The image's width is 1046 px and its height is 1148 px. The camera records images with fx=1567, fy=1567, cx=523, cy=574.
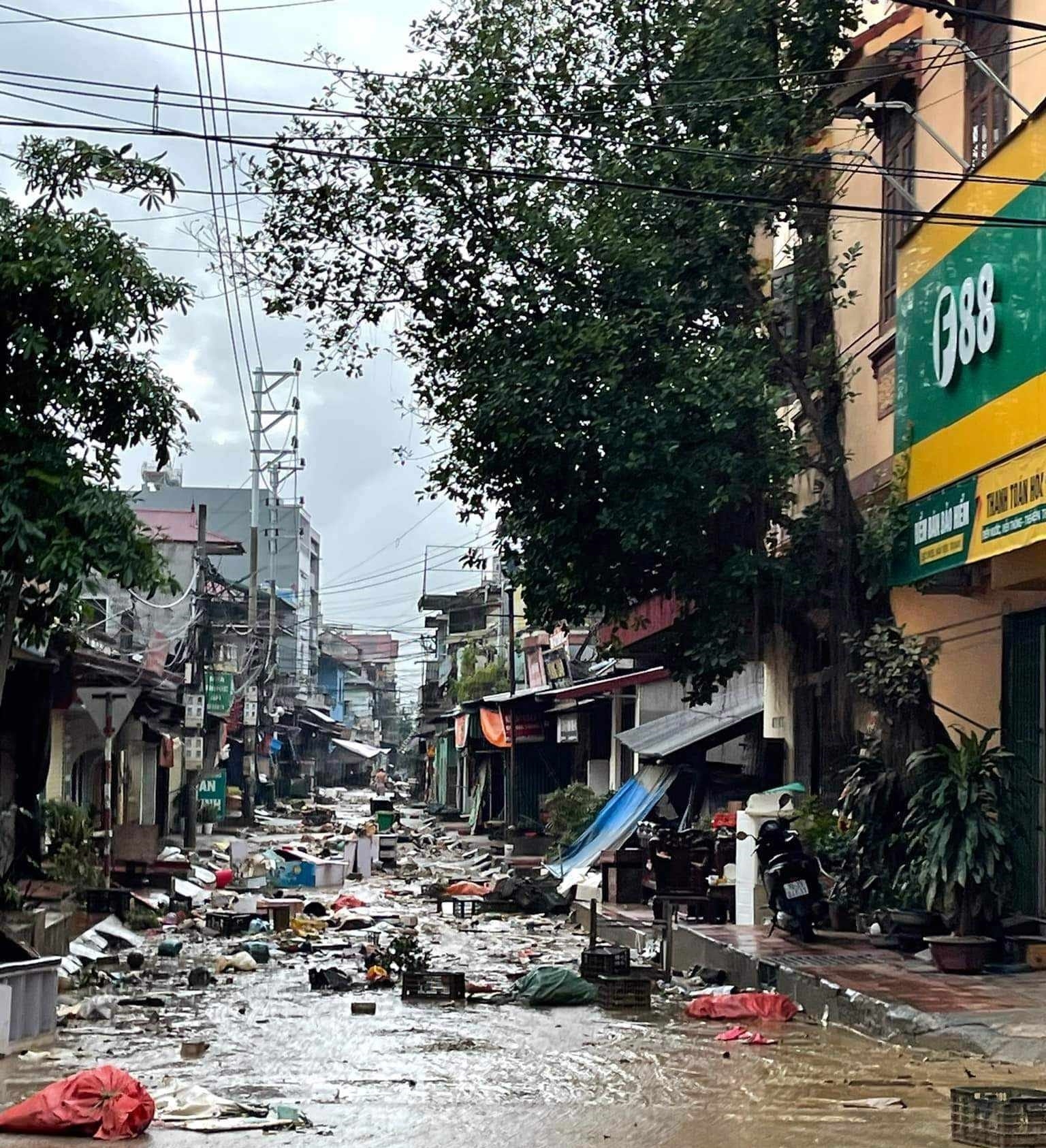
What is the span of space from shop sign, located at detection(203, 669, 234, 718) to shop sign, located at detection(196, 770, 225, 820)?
1931 millimetres

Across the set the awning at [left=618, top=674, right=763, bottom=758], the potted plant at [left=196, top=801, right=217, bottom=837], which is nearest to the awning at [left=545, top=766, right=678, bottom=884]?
the awning at [left=618, top=674, right=763, bottom=758]

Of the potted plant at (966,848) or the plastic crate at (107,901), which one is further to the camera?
the plastic crate at (107,901)

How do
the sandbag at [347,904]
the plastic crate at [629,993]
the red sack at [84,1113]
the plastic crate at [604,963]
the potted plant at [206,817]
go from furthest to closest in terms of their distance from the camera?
the potted plant at [206,817], the sandbag at [347,904], the plastic crate at [604,963], the plastic crate at [629,993], the red sack at [84,1113]

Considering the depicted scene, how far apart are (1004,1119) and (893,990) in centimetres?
521

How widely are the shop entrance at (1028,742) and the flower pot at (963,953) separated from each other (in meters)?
A: 0.91

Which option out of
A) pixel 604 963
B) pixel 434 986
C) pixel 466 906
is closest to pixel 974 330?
pixel 604 963

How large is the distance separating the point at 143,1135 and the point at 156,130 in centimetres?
769

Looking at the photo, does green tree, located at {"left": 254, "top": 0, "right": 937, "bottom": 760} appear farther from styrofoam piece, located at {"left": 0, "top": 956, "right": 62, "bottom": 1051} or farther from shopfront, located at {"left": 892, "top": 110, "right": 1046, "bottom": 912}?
styrofoam piece, located at {"left": 0, "top": 956, "right": 62, "bottom": 1051}

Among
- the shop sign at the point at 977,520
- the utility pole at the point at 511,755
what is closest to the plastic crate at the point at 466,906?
the shop sign at the point at 977,520

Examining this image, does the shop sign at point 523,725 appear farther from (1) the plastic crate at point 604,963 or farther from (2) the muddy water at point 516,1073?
(1) the plastic crate at point 604,963

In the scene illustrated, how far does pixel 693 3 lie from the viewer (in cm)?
1711

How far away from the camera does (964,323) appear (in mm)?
13617

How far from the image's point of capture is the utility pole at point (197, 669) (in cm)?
3812

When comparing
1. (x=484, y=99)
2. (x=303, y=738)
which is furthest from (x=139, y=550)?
(x=303, y=738)
